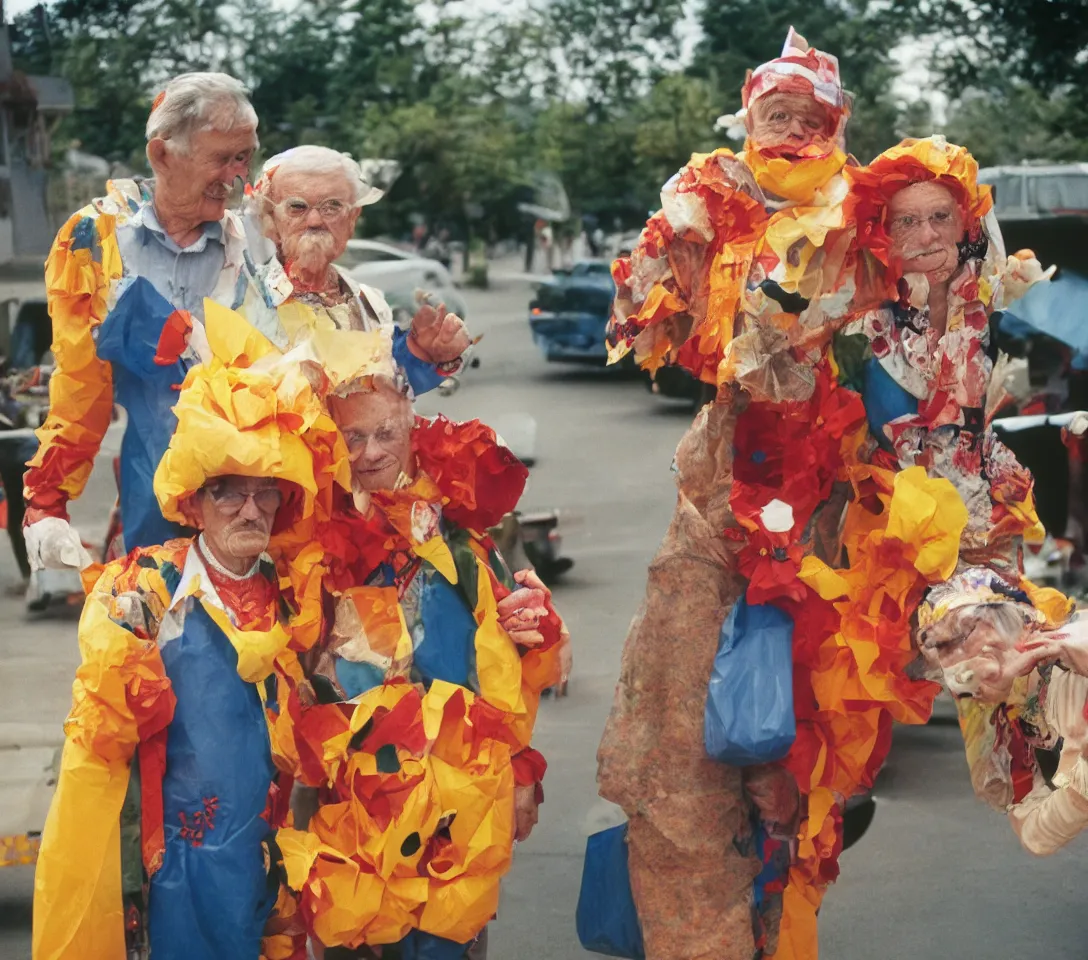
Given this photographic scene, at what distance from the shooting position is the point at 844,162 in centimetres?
356

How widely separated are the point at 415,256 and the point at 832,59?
12733 millimetres

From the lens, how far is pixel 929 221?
3514 mm

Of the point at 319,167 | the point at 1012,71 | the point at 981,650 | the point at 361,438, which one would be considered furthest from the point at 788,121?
the point at 1012,71

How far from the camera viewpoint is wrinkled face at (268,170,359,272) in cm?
371

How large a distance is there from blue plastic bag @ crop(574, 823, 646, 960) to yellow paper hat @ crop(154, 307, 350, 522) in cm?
117

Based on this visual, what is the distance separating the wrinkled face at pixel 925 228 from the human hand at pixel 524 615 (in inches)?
41.9

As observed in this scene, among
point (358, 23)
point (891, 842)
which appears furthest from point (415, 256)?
point (891, 842)

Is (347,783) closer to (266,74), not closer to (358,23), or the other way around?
(266,74)

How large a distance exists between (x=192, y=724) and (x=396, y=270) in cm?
1207

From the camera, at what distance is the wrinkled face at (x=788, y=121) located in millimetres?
3582

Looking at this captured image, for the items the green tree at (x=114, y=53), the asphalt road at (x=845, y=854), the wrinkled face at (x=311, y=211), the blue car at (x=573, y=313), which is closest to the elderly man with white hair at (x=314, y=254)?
the wrinkled face at (x=311, y=211)

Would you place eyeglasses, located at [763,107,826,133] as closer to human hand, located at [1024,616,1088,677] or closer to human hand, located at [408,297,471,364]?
human hand, located at [408,297,471,364]

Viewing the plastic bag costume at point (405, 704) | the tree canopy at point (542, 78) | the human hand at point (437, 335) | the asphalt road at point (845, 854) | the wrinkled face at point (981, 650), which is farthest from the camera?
the tree canopy at point (542, 78)

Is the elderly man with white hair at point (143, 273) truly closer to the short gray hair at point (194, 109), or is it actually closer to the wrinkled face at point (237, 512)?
the short gray hair at point (194, 109)
